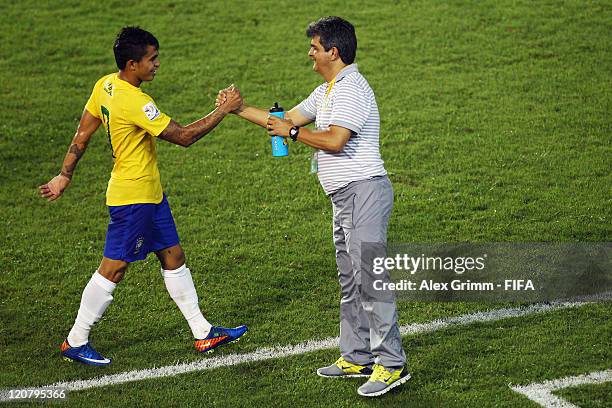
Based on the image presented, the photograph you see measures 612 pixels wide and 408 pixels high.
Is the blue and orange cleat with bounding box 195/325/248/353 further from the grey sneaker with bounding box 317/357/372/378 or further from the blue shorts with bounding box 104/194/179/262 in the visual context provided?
the grey sneaker with bounding box 317/357/372/378

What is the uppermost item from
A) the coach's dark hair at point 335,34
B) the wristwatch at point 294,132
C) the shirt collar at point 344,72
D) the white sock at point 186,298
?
the coach's dark hair at point 335,34

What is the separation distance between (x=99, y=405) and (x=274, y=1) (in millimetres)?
9405

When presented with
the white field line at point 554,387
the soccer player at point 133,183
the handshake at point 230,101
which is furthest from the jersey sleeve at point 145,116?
the white field line at point 554,387

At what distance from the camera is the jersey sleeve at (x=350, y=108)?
670cm

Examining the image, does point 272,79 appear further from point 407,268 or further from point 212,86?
point 407,268

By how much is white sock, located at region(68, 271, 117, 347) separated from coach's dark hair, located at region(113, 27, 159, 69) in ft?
5.04

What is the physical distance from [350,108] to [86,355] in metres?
2.61

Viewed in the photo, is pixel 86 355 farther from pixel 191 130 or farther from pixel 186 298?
pixel 191 130

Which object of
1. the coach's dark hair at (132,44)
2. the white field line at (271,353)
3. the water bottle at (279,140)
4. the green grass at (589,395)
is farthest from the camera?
the white field line at (271,353)

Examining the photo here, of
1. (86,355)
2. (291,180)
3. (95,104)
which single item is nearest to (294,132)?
(95,104)

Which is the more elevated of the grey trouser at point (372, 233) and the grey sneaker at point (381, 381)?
the grey trouser at point (372, 233)

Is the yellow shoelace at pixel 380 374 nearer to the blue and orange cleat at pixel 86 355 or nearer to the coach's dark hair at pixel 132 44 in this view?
the blue and orange cleat at pixel 86 355

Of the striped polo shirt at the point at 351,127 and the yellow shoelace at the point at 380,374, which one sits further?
the yellow shoelace at the point at 380,374

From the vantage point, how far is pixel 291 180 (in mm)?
11000
